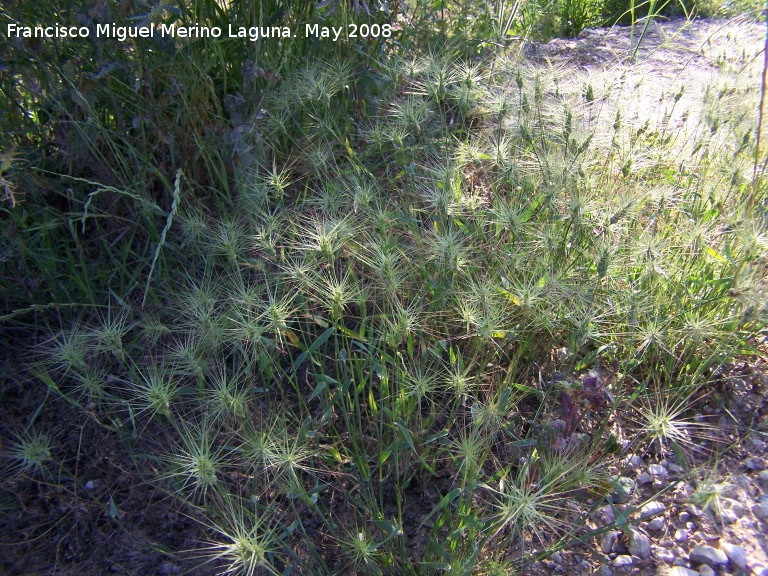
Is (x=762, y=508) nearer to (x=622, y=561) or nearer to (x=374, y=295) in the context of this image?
(x=622, y=561)

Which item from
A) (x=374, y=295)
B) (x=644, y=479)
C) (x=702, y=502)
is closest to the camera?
(x=702, y=502)

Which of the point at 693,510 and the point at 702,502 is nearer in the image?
the point at 702,502

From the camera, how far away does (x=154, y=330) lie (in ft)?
6.00

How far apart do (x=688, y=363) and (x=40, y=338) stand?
81.5 inches

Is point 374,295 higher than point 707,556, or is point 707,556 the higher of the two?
point 374,295

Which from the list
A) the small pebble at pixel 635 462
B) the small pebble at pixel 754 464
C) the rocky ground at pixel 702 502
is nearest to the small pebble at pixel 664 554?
the rocky ground at pixel 702 502

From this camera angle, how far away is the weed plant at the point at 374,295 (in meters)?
1.58

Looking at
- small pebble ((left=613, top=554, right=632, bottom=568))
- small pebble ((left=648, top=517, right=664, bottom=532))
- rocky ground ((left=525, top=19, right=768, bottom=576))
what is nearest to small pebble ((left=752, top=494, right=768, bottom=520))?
rocky ground ((left=525, top=19, right=768, bottom=576))

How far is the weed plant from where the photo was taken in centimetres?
158

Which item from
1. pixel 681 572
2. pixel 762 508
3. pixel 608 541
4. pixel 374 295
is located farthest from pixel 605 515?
pixel 374 295

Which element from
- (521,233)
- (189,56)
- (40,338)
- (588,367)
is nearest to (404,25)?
(189,56)

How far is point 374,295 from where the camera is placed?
1.94 m

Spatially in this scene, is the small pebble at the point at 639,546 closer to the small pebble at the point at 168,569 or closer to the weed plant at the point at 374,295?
the weed plant at the point at 374,295

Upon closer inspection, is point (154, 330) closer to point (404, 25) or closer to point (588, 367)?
point (588, 367)
